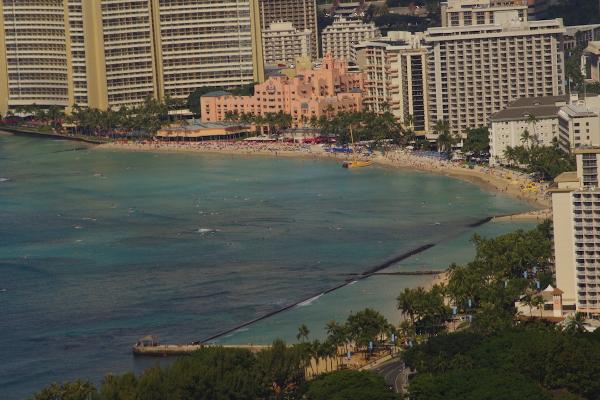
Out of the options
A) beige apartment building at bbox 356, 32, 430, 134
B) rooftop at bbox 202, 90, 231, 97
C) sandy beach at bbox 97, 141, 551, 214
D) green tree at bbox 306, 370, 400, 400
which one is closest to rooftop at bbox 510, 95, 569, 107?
sandy beach at bbox 97, 141, 551, 214

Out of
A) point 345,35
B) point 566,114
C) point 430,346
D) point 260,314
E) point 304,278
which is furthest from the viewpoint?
point 345,35

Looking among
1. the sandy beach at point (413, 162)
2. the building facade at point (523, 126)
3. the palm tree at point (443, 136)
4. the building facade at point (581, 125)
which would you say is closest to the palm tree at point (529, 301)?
the sandy beach at point (413, 162)

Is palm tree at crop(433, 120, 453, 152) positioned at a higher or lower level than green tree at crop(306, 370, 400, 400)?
higher

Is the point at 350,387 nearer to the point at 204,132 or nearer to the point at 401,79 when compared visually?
the point at 401,79

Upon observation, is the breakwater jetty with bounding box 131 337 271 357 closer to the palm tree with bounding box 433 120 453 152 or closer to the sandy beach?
the sandy beach

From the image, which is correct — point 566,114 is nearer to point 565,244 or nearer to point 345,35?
point 565,244

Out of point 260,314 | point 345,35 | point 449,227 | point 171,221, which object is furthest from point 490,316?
point 345,35
